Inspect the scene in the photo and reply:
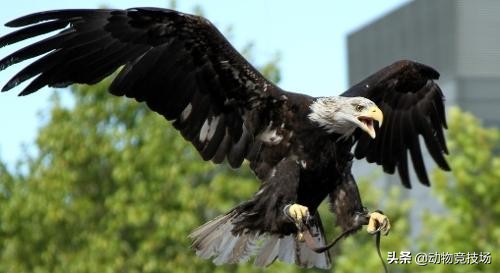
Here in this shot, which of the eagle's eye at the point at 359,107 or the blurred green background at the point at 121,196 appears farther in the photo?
the blurred green background at the point at 121,196

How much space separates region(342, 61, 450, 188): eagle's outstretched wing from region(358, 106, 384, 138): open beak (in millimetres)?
1640

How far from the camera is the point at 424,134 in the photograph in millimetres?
15750

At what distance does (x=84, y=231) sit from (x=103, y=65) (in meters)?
21.3

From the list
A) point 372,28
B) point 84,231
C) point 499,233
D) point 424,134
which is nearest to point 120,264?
point 84,231

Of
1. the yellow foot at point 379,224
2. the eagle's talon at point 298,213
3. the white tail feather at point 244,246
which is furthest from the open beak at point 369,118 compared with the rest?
the white tail feather at point 244,246

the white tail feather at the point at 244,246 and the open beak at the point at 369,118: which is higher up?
the open beak at the point at 369,118

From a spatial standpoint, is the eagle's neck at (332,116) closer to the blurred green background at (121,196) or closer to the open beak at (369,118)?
the open beak at (369,118)

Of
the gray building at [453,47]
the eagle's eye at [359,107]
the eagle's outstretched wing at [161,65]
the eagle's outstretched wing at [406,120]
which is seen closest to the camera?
the eagle's eye at [359,107]

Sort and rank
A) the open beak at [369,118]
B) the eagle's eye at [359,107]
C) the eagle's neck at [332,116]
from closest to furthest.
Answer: the open beak at [369,118], the eagle's eye at [359,107], the eagle's neck at [332,116]

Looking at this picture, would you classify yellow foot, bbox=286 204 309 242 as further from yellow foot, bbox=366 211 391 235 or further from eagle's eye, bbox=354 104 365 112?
eagle's eye, bbox=354 104 365 112

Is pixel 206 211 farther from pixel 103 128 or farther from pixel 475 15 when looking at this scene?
pixel 475 15

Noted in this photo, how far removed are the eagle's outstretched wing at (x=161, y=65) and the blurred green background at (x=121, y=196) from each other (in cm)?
1606

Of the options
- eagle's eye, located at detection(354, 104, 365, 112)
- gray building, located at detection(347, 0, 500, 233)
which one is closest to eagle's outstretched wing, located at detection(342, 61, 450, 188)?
eagle's eye, located at detection(354, 104, 365, 112)

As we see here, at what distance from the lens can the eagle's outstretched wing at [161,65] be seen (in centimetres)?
1341
